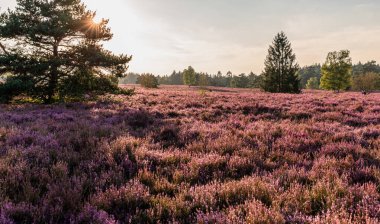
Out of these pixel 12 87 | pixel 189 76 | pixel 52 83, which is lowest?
pixel 12 87

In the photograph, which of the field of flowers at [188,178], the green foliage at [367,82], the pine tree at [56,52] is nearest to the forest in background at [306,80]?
the green foliage at [367,82]

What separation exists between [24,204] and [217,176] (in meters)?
2.91

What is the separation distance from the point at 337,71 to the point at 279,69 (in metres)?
12.3

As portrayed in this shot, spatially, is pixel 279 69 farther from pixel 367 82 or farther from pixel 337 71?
pixel 367 82

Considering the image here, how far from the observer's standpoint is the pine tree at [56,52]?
15.6 m

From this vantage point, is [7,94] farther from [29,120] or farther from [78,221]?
[78,221]

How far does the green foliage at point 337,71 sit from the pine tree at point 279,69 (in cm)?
758

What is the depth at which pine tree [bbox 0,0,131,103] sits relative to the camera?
15.6 meters

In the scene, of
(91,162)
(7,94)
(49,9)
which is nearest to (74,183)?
(91,162)

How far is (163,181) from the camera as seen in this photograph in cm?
468

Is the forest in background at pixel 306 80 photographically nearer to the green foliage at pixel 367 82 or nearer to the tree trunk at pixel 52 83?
the green foliage at pixel 367 82

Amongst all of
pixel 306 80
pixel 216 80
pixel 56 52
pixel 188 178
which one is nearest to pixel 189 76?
pixel 216 80

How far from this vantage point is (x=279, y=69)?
54.7 meters

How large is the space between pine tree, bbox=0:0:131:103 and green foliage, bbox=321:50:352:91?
5027 centimetres
